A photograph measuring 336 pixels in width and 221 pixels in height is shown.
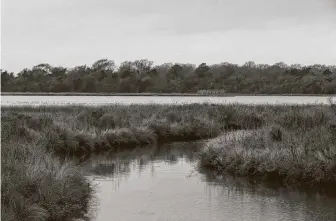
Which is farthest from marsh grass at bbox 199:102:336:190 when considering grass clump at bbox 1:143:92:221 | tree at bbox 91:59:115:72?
tree at bbox 91:59:115:72

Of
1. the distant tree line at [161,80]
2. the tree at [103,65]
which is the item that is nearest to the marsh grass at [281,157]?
the distant tree line at [161,80]

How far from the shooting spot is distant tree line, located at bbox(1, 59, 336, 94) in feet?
310

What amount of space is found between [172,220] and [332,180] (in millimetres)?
6028

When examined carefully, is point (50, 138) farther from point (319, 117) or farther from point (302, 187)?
point (319, 117)

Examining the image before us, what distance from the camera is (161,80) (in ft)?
329

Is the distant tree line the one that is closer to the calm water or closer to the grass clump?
the calm water

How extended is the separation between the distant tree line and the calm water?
73929 millimetres

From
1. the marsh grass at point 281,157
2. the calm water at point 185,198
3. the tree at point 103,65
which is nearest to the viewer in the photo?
the calm water at point 185,198

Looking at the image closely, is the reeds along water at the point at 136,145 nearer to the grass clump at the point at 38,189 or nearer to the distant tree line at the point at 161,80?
the grass clump at the point at 38,189

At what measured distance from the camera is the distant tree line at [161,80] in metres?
94.6

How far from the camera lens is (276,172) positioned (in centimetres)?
1650

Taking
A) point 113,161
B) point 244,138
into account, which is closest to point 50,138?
point 113,161

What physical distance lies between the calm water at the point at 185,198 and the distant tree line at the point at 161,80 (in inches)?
2911

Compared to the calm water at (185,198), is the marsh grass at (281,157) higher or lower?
higher
